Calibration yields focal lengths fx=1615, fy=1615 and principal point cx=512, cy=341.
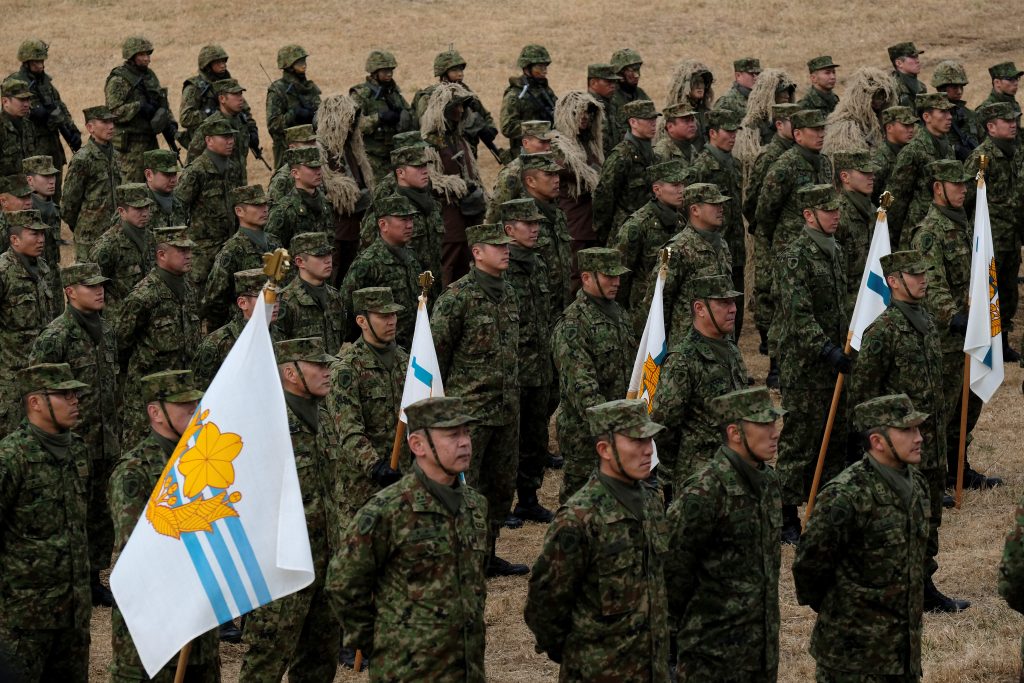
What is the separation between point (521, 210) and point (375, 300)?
6.64ft

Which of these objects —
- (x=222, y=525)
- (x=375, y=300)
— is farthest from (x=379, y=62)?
(x=222, y=525)

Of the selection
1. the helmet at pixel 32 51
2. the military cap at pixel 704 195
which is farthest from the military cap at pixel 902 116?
the helmet at pixel 32 51

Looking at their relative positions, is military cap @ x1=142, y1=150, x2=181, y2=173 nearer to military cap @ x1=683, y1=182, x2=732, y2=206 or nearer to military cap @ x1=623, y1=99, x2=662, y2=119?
military cap @ x1=623, y1=99, x2=662, y2=119

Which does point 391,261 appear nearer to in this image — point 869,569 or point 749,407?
point 749,407

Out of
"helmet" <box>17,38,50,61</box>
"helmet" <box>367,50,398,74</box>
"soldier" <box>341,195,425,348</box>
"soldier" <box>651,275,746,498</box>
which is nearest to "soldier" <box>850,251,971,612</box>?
"soldier" <box>651,275,746,498</box>

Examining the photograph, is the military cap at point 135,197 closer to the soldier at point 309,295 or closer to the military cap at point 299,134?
the military cap at point 299,134

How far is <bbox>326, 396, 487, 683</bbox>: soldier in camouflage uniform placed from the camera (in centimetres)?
697

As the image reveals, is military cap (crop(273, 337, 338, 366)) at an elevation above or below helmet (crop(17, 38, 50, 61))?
below

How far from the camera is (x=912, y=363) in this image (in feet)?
33.2

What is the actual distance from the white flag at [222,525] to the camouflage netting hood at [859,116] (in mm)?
9829

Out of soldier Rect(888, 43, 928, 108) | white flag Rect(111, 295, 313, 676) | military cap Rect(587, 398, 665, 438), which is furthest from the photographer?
soldier Rect(888, 43, 928, 108)

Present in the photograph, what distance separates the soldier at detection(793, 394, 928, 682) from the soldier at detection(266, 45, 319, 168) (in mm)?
10563

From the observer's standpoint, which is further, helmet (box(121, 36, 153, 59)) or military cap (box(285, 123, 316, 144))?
helmet (box(121, 36, 153, 59))

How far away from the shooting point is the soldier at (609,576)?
7074 mm
